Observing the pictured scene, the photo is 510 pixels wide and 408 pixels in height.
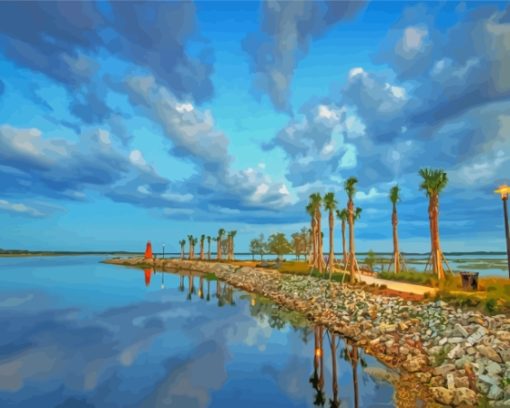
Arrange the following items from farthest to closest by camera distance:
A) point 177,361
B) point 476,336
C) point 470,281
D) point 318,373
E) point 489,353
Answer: point 470,281, point 177,361, point 318,373, point 476,336, point 489,353

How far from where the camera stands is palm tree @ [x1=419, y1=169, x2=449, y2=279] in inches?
→ 1154

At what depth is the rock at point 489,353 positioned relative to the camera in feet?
38.0

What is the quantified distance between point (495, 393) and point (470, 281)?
1496 centimetres

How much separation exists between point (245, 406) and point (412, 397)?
5434 mm

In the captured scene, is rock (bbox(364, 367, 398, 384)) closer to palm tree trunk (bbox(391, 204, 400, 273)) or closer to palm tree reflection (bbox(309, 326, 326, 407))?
palm tree reflection (bbox(309, 326, 326, 407))

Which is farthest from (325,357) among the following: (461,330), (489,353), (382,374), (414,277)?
(414,277)

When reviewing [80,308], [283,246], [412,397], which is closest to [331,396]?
[412,397]

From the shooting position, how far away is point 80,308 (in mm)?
31078

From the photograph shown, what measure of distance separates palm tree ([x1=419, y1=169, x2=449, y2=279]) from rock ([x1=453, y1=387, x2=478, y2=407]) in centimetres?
2092

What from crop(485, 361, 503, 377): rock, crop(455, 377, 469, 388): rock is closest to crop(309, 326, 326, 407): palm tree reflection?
crop(455, 377, 469, 388): rock

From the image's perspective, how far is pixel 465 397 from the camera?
33.1ft

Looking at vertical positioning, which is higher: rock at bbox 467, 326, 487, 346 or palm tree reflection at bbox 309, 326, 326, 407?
rock at bbox 467, 326, 487, 346

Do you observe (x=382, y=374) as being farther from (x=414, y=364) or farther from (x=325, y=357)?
(x=325, y=357)

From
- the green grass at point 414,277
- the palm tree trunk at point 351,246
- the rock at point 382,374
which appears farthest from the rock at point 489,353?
the palm tree trunk at point 351,246
